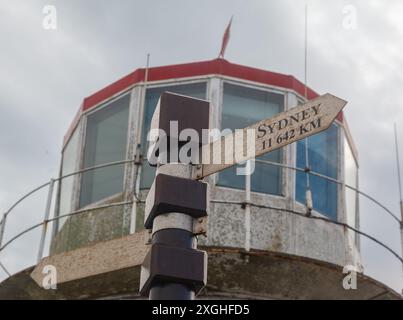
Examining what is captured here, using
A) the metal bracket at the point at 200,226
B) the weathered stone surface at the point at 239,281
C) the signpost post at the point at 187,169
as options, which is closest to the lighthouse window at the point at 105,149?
the weathered stone surface at the point at 239,281

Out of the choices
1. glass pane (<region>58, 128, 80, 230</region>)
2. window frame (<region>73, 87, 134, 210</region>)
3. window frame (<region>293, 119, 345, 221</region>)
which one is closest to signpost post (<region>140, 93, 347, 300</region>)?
window frame (<region>73, 87, 134, 210</region>)

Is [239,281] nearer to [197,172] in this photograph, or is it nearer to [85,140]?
[85,140]

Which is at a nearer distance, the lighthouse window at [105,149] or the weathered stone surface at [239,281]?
the weathered stone surface at [239,281]

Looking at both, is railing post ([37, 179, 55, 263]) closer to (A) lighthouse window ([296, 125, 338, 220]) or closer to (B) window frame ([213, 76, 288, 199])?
(B) window frame ([213, 76, 288, 199])

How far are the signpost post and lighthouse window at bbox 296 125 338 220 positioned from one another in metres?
6.50

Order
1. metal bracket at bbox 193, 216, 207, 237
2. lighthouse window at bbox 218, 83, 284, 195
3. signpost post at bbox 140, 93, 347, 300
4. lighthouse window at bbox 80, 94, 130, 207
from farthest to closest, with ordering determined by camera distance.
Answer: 1. lighthouse window at bbox 80, 94, 130, 207
2. lighthouse window at bbox 218, 83, 284, 195
3. metal bracket at bbox 193, 216, 207, 237
4. signpost post at bbox 140, 93, 347, 300

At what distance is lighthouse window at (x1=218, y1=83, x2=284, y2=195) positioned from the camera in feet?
34.3

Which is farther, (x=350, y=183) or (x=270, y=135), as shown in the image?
(x=350, y=183)

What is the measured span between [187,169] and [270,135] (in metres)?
0.49

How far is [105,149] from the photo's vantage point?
11344 millimetres

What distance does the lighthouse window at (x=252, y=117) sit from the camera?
10.5 m

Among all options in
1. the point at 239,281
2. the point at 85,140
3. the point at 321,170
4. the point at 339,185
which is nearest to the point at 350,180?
the point at 339,185

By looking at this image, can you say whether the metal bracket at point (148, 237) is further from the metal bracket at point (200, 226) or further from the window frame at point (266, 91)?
the window frame at point (266, 91)

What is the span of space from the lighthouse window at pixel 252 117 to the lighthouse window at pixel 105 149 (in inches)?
57.2
